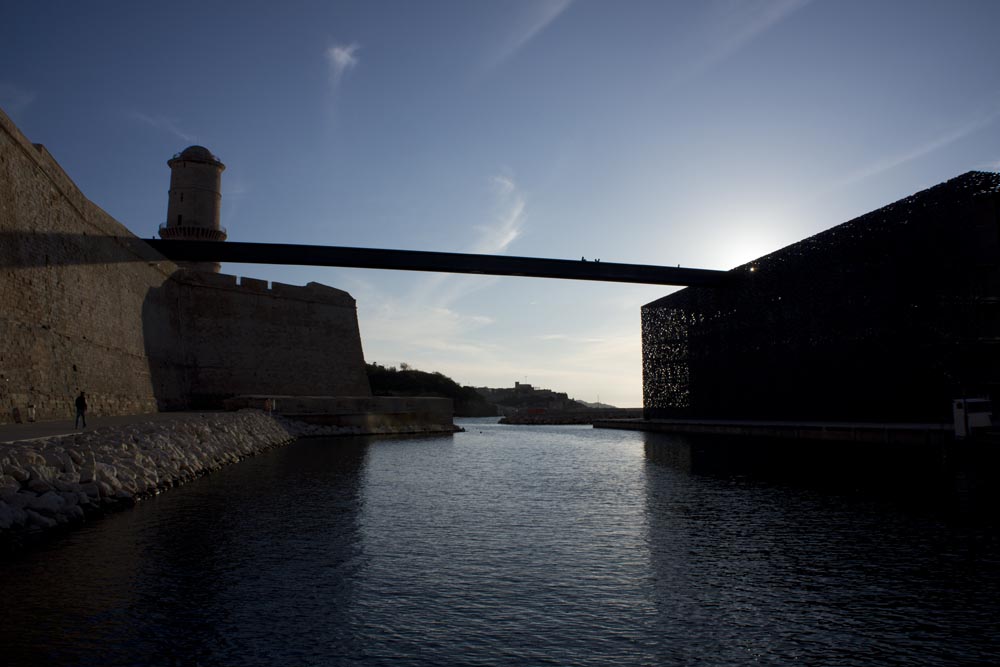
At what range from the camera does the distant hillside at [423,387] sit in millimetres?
79256

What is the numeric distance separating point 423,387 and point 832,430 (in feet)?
218

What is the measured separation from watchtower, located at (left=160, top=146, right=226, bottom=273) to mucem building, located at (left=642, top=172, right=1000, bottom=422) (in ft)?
93.9

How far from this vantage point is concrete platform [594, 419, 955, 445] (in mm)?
20250

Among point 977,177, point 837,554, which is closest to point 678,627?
point 837,554

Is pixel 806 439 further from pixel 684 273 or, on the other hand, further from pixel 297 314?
pixel 297 314

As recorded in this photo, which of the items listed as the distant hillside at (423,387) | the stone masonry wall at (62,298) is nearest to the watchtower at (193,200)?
the stone masonry wall at (62,298)

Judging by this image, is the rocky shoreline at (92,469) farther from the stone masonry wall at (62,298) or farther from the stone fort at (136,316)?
the stone fort at (136,316)

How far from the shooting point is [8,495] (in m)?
8.48

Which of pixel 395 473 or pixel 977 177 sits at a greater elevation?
pixel 977 177

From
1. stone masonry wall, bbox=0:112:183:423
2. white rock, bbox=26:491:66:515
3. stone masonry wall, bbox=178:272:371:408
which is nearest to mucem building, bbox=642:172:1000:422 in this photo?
stone masonry wall, bbox=178:272:371:408

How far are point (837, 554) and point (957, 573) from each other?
3.97 feet

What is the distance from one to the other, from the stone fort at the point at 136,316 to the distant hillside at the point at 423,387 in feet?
90.5

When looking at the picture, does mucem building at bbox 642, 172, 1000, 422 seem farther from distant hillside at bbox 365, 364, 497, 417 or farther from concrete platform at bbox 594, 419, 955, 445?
distant hillside at bbox 365, 364, 497, 417

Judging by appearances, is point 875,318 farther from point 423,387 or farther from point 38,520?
point 423,387
